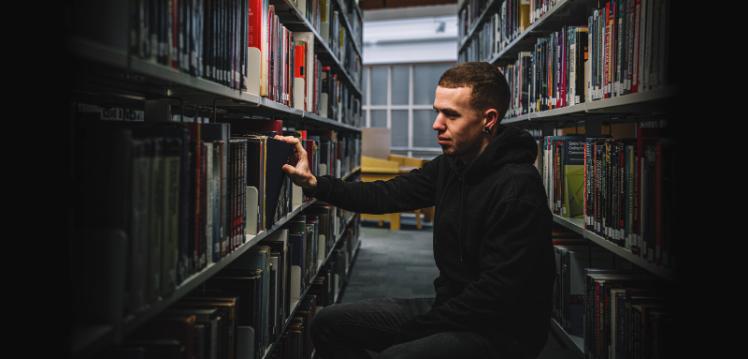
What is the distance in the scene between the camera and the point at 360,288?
365 cm

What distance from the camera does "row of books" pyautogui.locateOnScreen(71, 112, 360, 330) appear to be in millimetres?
741

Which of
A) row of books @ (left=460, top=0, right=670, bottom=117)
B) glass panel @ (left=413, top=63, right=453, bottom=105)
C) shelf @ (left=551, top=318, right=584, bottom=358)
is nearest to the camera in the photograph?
row of books @ (left=460, top=0, right=670, bottom=117)

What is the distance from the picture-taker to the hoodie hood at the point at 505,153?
4.93ft

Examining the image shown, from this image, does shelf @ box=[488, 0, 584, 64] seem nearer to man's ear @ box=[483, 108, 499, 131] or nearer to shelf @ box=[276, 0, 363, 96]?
man's ear @ box=[483, 108, 499, 131]

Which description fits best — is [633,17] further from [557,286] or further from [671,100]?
[557,286]

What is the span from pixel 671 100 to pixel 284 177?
115 cm

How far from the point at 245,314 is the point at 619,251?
3.58 ft

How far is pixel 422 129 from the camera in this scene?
27.9 feet

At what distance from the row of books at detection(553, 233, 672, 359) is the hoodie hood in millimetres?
507

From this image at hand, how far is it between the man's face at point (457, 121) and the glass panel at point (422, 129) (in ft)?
22.6

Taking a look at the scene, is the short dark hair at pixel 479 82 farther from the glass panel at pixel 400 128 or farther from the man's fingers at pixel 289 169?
the glass panel at pixel 400 128

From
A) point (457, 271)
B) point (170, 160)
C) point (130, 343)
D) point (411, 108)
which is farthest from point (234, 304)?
point (411, 108)

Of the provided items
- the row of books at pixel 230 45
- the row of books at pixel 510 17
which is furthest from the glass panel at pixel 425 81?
the row of books at pixel 230 45


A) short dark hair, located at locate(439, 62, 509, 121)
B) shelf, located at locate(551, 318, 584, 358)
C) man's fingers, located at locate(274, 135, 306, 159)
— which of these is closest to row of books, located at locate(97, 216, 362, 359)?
man's fingers, located at locate(274, 135, 306, 159)
